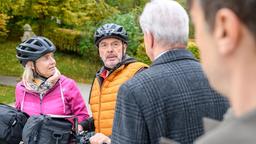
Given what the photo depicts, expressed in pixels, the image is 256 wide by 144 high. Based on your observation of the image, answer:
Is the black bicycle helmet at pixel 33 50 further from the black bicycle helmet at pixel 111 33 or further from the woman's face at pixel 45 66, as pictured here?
the black bicycle helmet at pixel 111 33

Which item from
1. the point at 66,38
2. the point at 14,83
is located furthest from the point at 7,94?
the point at 66,38

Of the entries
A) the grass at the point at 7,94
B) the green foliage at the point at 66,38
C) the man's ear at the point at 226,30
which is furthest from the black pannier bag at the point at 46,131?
the green foliage at the point at 66,38

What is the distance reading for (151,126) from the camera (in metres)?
2.47

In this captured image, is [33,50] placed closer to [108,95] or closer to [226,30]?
[108,95]

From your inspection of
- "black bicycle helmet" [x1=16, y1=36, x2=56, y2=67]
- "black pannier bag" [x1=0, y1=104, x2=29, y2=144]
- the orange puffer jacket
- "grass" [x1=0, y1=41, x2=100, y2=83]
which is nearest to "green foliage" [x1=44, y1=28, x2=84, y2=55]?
"grass" [x1=0, y1=41, x2=100, y2=83]

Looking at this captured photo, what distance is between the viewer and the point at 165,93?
2502 mm

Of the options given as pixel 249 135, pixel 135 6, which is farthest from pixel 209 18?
pixel 135 6

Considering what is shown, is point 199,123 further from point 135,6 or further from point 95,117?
point 135,6

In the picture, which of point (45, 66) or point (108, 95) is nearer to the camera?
point (108, 95)

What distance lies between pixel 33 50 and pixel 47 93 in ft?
1.79

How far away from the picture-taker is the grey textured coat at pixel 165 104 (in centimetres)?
246

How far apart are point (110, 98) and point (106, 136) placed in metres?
0.33

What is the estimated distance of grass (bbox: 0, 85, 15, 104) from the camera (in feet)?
42.1

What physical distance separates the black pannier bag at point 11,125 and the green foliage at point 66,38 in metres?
16.8
